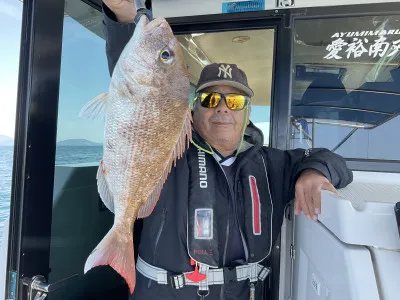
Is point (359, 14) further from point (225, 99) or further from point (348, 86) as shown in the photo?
point (225, 99)

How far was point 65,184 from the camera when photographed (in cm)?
198

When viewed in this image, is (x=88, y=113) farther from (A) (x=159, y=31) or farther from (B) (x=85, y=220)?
(B) (x=85, y=220)

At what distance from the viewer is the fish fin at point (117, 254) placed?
49.8 inches

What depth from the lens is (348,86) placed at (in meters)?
2.54

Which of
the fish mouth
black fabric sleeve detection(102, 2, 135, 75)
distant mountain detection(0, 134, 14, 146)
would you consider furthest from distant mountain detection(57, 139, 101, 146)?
the fish mouth

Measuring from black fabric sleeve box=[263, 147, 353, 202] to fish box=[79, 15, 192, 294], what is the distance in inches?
27.2

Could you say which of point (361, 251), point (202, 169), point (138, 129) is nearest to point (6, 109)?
point (138, 129)

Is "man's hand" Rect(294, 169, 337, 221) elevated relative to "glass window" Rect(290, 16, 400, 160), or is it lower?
lower

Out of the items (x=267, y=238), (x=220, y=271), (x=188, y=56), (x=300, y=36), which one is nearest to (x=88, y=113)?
(x=220, y=271)

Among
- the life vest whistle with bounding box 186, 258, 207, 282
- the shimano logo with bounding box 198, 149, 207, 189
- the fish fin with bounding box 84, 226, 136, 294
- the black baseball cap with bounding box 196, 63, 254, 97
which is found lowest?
the life vest whistle with bounding box 186, 258, 207, 282

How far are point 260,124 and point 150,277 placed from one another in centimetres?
154

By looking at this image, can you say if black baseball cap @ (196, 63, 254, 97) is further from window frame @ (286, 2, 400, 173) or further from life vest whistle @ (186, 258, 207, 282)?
life vest whistle @ (186, 258, 207, 282)

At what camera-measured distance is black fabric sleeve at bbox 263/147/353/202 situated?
63.5 inches

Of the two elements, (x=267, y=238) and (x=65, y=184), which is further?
(x=65, y=184)
